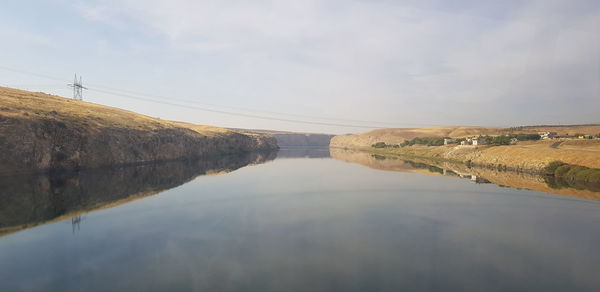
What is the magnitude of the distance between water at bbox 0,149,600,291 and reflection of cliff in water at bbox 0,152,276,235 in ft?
0.98

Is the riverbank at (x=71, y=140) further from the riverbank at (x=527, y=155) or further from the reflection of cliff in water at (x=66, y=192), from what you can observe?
the riverbank at (x=527, y=155)

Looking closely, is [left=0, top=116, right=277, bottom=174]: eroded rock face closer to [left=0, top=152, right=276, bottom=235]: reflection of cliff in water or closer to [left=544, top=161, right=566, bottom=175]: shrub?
[left=0, top=152, right=276, bottom=235]: reflection of cliff in water

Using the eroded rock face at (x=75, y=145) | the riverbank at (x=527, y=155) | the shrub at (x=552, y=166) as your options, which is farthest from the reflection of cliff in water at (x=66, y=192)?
the riverbank at (x=527, y=155)

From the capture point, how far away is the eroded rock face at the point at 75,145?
50.5 meters

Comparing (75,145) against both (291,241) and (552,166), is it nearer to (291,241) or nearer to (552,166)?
(291,241)

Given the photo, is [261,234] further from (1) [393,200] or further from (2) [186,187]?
(2) [186,187]

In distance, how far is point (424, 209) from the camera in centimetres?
3278

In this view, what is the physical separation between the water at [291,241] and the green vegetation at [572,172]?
67.6ft

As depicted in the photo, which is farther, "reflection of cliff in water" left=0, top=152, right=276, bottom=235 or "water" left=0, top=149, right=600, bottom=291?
"reflection of cliff in water" left=0, top=152, right=276, bottom=235

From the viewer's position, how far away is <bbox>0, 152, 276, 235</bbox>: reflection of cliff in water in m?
28.2

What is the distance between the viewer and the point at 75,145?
2387 inches

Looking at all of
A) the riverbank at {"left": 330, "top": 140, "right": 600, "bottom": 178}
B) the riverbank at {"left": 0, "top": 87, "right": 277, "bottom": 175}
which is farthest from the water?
the riverbank at {"left": 330, "top": 140, "right": 600, "bottom": 178}

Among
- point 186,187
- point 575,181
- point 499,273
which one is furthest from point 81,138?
point 575,181

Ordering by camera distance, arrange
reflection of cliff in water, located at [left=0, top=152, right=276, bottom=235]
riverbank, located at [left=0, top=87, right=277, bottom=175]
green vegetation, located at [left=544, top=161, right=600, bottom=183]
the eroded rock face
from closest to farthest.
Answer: reflection of cliff in water, located at [left=0, top=152, right=276, bottom=235], the eroded rock face, riverbank, located at [left=0, top=87, right=277, bottom=175], green vegetation, located at [left=544, top=161, right=600, bottom=183]
